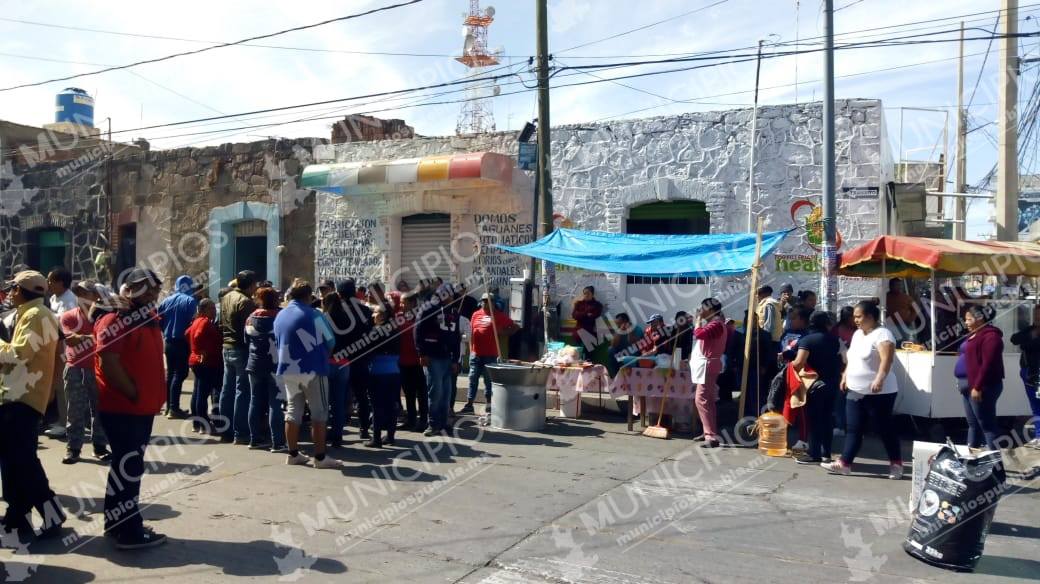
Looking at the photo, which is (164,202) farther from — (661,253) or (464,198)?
(661,253)

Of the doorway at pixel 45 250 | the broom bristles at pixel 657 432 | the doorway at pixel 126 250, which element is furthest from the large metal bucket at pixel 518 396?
the doorway at pixel 45 250

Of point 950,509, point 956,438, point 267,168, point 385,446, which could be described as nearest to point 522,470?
point 385,446

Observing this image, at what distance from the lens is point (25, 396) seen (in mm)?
5191

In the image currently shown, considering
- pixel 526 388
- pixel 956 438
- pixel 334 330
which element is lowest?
pixel 956 438

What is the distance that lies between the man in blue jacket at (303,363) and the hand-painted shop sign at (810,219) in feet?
26.2

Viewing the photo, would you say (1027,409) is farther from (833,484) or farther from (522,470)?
(522,470)

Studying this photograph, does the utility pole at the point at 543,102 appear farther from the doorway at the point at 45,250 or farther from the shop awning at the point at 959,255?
the doorway at the point at 45,250

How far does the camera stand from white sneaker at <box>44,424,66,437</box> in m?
8.80

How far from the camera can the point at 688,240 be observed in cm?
1074

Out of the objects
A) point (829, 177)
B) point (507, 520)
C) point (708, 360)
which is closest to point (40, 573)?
point (507, 520)

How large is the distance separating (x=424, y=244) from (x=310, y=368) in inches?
336

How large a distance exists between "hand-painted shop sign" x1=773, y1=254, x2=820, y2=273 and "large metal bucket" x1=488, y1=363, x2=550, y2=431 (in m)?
4.85

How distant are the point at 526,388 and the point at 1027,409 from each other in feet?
19.7

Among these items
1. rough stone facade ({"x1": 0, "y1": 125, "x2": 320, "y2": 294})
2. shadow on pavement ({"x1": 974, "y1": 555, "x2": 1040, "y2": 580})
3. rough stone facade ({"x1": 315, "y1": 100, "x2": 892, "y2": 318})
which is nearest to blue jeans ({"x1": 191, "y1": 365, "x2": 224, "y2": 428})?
rough stone facade ({"x1": 315, "y1": 100, "x2": 892, "y2": 318})
